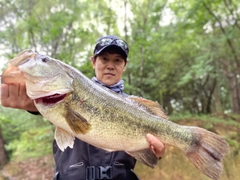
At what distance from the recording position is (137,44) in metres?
10.7

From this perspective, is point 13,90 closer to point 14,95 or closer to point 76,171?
point 14,95

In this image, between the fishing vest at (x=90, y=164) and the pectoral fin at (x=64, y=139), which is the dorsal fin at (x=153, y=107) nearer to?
the fishing vest at (x=90, y=164)

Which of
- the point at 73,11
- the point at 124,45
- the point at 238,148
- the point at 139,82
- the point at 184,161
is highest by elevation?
the point at 73,11

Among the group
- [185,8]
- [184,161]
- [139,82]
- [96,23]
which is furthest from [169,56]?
[184,161]

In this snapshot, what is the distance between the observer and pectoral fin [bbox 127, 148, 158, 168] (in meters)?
2.42

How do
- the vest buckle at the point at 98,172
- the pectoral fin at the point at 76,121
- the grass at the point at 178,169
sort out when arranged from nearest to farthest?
the pectoral fin at the point at 76,121 → the vest buckle at the point at 98,172 → the grass at the point at 178,169

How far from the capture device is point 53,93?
6.84 feet

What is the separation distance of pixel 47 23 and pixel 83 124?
725cm

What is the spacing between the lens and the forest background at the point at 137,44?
333 inches

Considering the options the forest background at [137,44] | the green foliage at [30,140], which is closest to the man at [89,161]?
the forest background at [137,44]

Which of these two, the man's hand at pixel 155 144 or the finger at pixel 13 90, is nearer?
the finger at pixel 13 90

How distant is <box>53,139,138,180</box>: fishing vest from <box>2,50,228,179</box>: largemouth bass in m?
0.33

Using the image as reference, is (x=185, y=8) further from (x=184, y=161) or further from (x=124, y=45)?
(x=124, y=45)

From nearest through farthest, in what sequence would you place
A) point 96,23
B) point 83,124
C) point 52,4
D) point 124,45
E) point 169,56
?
point 83,124 < point 124,45 < point 52,4 < point 96,23 < point 169,56
